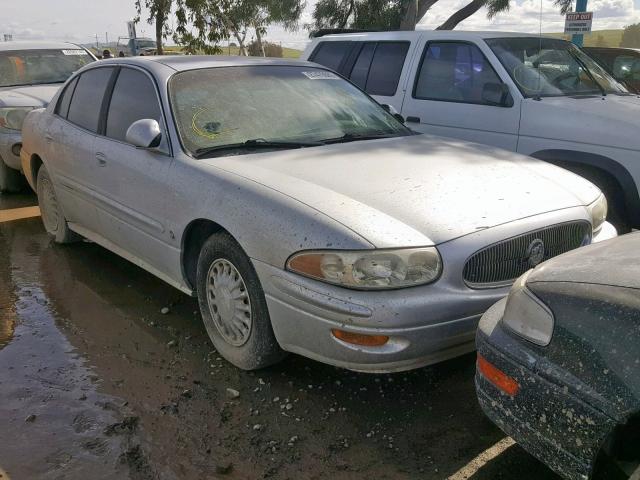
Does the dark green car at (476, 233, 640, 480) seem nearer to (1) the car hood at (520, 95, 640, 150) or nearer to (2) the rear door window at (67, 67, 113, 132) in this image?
(1) the car hood at (520, 95, 640, 150)

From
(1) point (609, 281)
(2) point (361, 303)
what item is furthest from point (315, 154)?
(1) point (609, 281)

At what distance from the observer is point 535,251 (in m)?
3.07

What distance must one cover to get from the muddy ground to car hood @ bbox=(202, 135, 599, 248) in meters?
0.90

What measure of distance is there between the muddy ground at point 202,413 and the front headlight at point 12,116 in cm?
384

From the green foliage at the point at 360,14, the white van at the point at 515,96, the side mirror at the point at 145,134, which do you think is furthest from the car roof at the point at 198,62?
the green foliage at the point at 360,14

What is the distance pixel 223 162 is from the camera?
140 inches

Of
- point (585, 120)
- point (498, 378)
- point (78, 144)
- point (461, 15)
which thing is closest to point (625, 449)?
point (498, 378)

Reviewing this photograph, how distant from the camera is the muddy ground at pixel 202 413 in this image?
106 inches

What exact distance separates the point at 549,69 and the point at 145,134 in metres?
3.76

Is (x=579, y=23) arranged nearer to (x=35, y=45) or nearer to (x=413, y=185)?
(x=413, y=185)

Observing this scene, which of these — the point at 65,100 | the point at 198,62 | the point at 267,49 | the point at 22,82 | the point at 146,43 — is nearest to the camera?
the point at 198,62

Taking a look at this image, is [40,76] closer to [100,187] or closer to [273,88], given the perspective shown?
[100,187]

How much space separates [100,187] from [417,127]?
118 inches

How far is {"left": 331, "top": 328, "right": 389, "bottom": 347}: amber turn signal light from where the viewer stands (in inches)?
109
